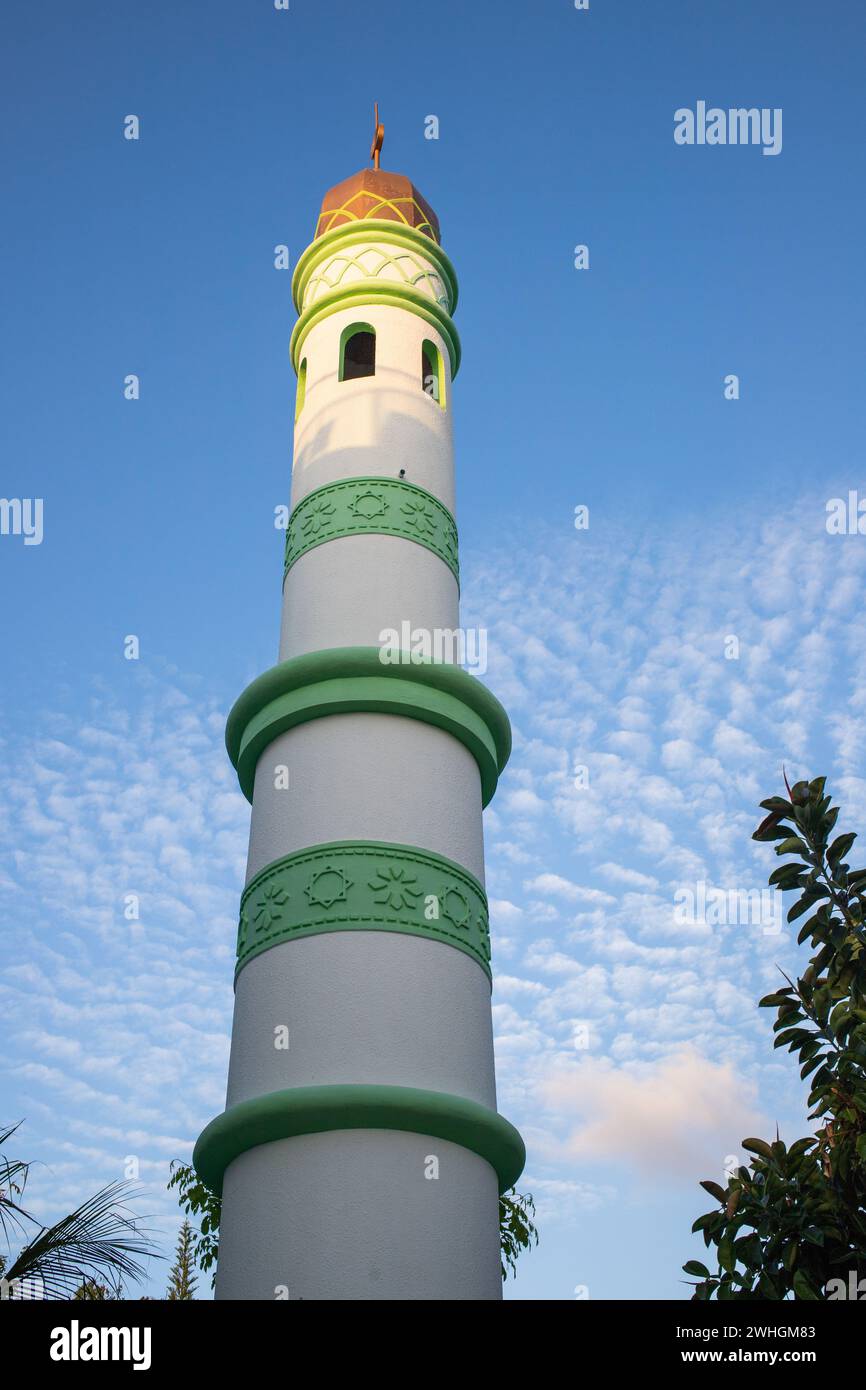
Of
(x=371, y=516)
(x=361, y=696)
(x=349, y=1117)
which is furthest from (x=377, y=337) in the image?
(x=349, y=1117)

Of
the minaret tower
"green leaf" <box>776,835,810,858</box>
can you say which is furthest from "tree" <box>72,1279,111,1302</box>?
"green leaf" <box>776,835,810,858</box>

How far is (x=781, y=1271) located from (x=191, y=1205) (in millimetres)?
9548

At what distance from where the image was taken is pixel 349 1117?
Result: 7.95 metres

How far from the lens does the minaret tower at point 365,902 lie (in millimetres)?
7832

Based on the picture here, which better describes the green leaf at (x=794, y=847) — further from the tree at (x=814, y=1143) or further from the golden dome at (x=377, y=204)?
the golden dome at (x=377, y=204)

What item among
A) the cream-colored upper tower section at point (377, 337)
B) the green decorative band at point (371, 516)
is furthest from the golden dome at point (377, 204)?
the green decorative band at point (371, 516)

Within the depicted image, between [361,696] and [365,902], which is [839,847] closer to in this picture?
[365,902]

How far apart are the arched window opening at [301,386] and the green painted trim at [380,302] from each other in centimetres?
28

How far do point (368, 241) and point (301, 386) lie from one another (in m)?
1.62

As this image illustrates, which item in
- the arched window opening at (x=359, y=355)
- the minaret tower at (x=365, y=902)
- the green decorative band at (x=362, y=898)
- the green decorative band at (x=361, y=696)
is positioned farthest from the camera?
the arched window opening at (x=359, y=355)

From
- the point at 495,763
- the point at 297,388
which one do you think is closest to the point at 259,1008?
the point at 495,763

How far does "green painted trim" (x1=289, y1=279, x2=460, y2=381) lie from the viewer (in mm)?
12727

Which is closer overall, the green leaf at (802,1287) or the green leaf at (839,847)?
the green leaf at (802,1287)
